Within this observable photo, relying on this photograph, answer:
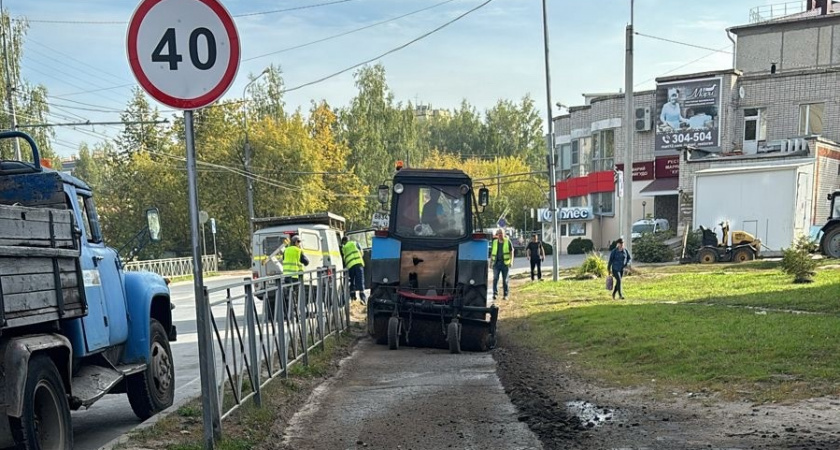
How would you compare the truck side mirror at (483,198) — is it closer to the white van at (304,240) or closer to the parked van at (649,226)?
the white van at (304,240)

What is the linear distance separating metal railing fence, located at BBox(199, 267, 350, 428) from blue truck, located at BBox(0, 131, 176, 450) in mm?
894

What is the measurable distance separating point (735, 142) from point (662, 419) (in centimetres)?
4079

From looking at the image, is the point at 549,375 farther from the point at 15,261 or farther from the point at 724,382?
the point at 15,261

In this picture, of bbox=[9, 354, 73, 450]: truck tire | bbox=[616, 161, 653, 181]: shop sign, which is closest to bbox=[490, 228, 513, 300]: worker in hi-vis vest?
bbox=[9, 354, 73, 450]: truck tire

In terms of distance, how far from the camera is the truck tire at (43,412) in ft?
14.2

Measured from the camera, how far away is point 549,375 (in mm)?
8453

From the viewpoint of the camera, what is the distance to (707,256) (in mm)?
27531

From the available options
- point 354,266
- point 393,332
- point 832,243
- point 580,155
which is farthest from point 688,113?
point 393,332

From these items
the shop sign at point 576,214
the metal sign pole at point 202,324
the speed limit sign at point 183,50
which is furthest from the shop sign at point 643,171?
the speed limit sign at point 183,50

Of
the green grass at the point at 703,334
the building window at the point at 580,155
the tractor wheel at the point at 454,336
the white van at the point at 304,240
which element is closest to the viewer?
the green grass at the point at 703,334

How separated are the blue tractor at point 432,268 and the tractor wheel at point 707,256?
714 inches

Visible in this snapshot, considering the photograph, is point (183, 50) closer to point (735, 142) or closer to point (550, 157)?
point (550, 157)

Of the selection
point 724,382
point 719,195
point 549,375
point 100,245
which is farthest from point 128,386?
point 719,195

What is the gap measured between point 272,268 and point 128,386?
9.58m
